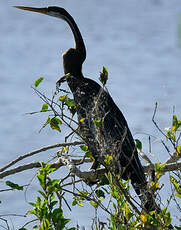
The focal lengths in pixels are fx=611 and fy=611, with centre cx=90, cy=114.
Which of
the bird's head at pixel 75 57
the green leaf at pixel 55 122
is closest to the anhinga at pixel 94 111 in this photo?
the bird's head at pixel 75 57

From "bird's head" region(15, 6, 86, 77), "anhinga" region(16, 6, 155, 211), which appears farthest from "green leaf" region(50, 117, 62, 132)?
"bird's head" region(15, 6, 86, 77)

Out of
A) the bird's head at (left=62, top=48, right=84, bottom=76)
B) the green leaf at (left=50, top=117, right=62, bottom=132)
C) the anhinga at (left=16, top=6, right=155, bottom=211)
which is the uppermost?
the bird's head at (left=62, top=48, right=84, bottom=76)

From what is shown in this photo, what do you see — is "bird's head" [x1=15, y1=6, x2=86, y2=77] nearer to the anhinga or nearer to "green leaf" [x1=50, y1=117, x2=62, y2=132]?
the anhinga

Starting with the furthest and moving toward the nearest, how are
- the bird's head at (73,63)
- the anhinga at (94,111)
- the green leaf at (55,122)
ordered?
1. the bird's head at (73,63)
2. the anhinga at (94,111)
3. the green leaf at (55,122)

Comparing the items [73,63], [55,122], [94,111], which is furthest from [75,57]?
[55,122]

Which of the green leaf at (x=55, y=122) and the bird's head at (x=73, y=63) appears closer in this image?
the green leaf at (x=55, y=122)

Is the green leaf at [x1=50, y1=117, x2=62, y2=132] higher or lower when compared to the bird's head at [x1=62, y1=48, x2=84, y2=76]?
lower

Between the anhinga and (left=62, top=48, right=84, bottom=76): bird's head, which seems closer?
the anhinga

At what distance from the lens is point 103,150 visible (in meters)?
2.88

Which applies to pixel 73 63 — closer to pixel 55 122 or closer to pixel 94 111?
pixel 94 111

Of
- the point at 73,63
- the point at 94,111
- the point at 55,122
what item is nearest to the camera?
the point at 55,122

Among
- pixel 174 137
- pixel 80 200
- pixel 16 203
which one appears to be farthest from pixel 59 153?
pixel 16 203

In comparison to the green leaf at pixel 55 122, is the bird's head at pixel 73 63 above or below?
above

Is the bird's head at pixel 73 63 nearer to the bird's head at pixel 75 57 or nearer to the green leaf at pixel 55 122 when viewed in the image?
the bird's head at pixel 75 57
